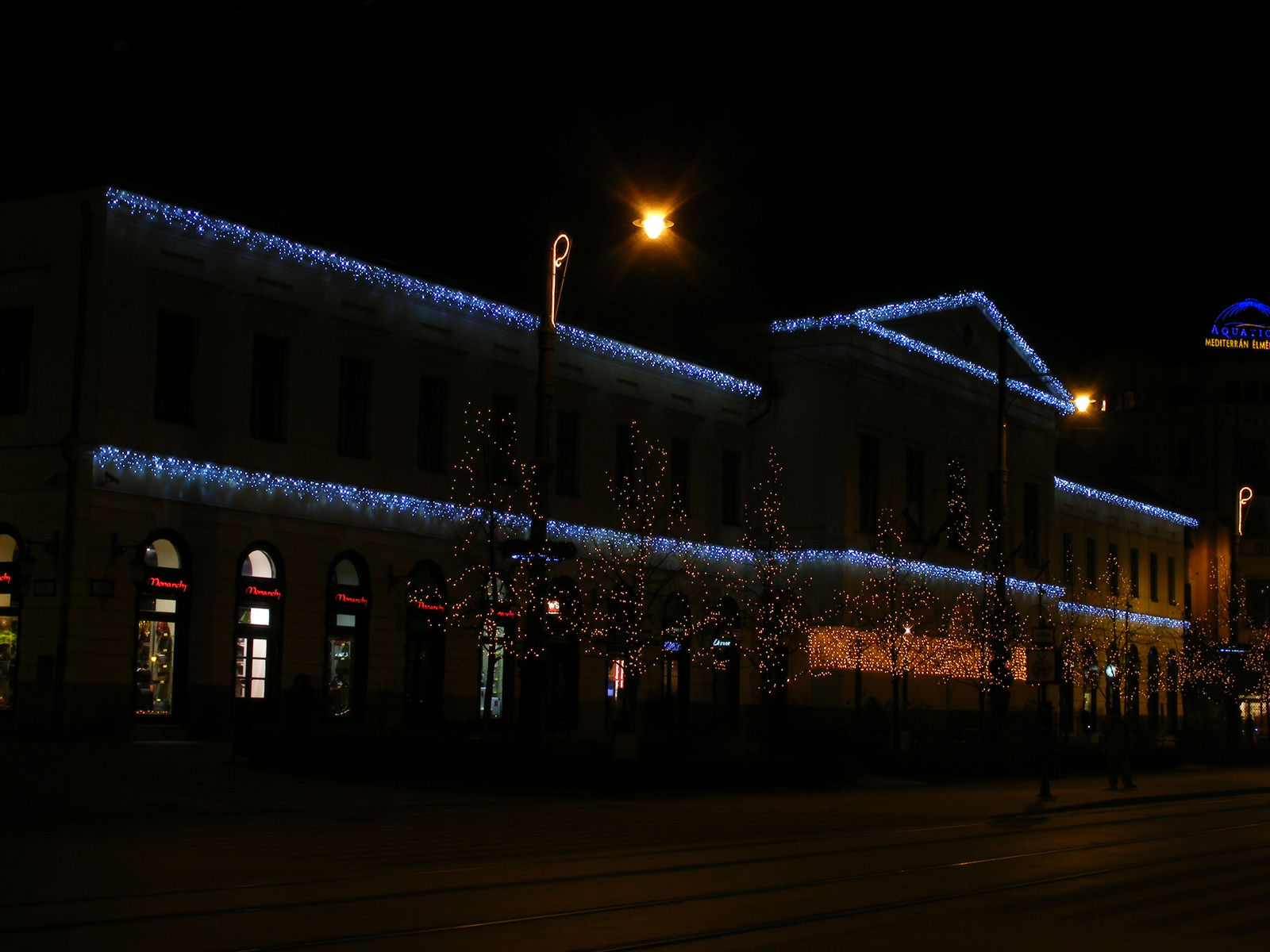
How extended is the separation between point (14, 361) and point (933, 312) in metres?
33.2

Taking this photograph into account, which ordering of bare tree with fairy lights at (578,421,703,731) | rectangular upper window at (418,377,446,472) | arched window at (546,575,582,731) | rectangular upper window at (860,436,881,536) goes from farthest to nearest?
rectangular upper window at (860,436,881,536) → rectangular upper window at (418,377,446,472) → bare tree with fairy lights at (578,421,703,731) → arched window at (546,575,582,731)

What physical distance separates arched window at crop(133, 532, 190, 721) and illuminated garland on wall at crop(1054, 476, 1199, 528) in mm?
44617

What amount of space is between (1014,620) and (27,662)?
2592 cm

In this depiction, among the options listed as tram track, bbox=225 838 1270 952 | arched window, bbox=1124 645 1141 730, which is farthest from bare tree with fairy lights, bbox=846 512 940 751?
tram track, bbox=225 838 1270 952

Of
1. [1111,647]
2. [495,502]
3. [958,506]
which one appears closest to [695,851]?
[495,502]

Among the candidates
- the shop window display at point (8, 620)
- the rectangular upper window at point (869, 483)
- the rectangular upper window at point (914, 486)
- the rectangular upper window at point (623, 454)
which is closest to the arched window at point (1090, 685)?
the rectangular upper window at point (914, 486)

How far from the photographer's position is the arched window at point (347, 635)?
128ft

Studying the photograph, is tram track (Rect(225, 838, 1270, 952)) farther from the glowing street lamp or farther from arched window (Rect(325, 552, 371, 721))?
arched window (Rect(325, 552, 371, 721))

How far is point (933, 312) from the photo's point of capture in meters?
57.8

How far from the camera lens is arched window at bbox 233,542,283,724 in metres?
36.5

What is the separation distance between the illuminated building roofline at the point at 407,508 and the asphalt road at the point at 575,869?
7688 mm

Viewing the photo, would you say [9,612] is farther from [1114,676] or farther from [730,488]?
[1114,676]

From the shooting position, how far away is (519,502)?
143 feet

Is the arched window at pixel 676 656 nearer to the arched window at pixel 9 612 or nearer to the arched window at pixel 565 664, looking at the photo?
the arched window at pixel 565 664
